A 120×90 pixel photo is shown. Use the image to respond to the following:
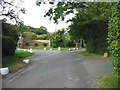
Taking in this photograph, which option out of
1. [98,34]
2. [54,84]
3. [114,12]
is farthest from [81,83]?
[98,34]

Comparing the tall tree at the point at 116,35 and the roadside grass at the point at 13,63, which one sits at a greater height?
the tall tree at the point at 116,35

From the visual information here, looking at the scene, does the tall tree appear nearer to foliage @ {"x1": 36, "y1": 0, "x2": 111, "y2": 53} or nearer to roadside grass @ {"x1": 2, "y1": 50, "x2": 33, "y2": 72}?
roadside grass @ {"x1": 2, "y1": 50, "x2": 33, "y2": 72}

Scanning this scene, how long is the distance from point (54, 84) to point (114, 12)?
4453mm

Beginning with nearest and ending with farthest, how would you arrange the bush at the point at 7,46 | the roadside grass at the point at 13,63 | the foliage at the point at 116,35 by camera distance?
the foliage at the point at 116,35
the roadside grass at the point at 13,63
the bush at the point at 7,46

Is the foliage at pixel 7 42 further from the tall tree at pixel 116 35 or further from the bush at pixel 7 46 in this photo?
the tall tree at pixel 116 35

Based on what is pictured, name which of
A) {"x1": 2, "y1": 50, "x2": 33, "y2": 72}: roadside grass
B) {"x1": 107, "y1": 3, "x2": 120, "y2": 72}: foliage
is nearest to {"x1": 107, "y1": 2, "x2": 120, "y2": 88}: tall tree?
{"x1": 107, "y1": 3, "x2": 120, "y2": 72}: foliage

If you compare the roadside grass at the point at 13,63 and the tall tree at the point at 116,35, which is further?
the roadside grass at the point at 13,63

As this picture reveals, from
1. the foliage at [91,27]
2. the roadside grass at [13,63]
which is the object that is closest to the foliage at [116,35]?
the roadside grass at [13,63]

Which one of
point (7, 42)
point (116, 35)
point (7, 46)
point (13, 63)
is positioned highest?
point (116, 35)

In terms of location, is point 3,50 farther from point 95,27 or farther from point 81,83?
point 81,83

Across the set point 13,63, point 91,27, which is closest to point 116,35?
point 13,63

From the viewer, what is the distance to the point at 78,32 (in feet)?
121

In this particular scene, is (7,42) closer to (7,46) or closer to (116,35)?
(7,46)

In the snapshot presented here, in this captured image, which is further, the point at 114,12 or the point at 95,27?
the point at 95,27
